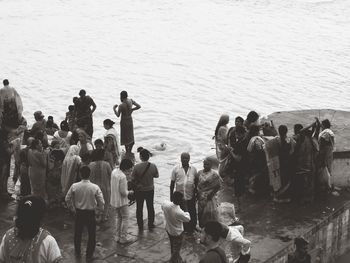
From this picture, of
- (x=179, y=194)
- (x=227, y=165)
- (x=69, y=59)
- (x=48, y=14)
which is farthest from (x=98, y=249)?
(x=48, y=14)

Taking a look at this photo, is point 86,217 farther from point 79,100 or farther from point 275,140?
point 79,100

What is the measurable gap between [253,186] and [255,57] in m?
15.9

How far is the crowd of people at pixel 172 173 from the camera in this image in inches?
333

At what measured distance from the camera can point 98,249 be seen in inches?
352

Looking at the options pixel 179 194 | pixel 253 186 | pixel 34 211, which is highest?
pixel 34 211

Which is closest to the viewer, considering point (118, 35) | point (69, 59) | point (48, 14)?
point (69, 59)

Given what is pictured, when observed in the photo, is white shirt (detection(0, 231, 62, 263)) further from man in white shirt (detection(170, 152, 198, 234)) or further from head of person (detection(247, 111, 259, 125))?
head of person (detection(247, 111, 259, 125))

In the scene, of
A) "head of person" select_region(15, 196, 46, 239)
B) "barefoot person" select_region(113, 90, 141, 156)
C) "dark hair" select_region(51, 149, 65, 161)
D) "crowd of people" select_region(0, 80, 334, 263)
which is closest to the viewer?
"head of person" select_region(15, 196, 46, 239)

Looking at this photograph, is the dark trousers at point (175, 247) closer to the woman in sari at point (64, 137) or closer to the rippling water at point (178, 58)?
the woman in sari at point (64, 137)

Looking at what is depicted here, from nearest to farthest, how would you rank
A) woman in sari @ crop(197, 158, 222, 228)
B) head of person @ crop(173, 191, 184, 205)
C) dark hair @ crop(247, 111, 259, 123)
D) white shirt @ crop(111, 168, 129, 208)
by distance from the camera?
head of person @ crop(173, 191, 184, 205), white shirt @ crop(111, 168, 129, 208), woman in sari @ crop(197, 158, 222, 228), dark hair @ crop(247, 111, 259, 123)

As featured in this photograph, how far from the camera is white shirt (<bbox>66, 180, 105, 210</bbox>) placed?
26.8ft

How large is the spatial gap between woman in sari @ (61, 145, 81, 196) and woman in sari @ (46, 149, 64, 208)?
25 centimetres

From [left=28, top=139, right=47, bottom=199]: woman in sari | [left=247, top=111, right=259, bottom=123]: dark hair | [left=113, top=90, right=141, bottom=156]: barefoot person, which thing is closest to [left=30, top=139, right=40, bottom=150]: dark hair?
[left=28, top=139, right=47, bottom=199]: woman in sari

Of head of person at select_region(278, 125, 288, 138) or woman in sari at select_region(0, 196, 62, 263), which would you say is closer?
woman in sari at select_region(0, 196, 62, 263)
